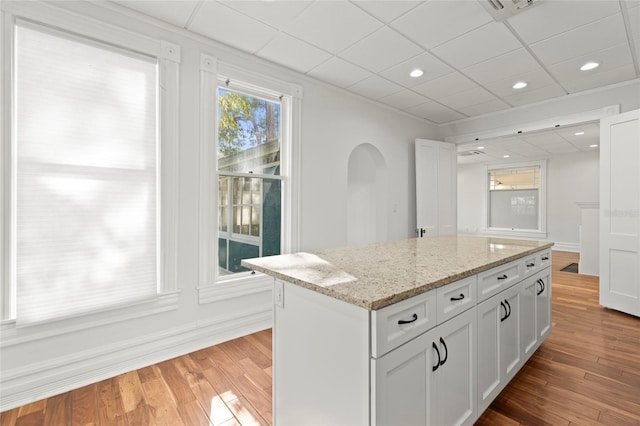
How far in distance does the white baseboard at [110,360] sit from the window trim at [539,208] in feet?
27.8

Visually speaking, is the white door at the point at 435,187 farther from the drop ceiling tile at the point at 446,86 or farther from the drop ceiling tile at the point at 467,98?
the drop ceiling tile at the point at 446,86

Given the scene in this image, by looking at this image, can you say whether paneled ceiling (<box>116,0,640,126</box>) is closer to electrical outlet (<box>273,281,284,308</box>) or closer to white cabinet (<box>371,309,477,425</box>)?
electrical outlet (<box>273,281,284,308</box>)

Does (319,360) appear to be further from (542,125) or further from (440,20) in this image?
(542,125)

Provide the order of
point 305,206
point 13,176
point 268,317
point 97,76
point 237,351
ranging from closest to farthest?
point 13,176 → point 97,76 → point 237,351 → point 268,317 → point 305,206

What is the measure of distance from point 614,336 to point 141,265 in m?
4.28

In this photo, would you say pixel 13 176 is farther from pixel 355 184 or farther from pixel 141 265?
pixel 355 184

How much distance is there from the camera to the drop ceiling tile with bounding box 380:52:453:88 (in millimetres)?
2990

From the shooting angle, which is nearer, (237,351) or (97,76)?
(97,76)

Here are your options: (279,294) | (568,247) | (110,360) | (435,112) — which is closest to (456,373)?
(279,294)

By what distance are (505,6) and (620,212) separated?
2.77 metres

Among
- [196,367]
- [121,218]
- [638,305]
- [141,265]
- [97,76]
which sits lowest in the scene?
[196,367]

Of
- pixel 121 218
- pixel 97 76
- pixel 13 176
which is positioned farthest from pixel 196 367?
pixel 97 76

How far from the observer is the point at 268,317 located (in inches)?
121

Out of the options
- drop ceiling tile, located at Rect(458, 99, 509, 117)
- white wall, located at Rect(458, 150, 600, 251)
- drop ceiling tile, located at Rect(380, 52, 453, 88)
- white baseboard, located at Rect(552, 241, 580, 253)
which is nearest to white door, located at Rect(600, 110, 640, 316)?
drop ceiling tile, located at Rect(458, 99, 509, 117)
